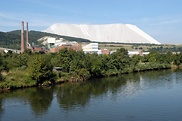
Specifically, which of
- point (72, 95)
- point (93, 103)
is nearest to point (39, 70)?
point (72, 95)

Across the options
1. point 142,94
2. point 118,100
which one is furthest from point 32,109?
point 142,94

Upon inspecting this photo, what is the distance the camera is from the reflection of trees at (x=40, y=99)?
10523 millimetres

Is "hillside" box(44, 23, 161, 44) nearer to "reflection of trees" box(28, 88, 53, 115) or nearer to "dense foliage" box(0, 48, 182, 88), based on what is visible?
"dense foliage" box(0, 48, 182, 88)

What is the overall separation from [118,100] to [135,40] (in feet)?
217

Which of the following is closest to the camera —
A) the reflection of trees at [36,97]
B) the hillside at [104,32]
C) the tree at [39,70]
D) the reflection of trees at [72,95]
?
the reflection of trees at [36,97]

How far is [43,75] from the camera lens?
15.7 m

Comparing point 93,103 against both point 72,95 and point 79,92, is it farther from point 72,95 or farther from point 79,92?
point 79,92

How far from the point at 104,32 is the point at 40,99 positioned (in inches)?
2753

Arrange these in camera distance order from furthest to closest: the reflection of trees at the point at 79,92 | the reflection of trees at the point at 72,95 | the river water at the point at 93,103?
1. the reflection of trees at the point at 79,92
2. the reflection of trees at the point at 72,95
3. the river water at the point at 93,103

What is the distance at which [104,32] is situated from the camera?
8131 cm

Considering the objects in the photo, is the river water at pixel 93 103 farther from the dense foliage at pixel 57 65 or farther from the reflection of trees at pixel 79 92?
the dense foliage at pixel 57 65

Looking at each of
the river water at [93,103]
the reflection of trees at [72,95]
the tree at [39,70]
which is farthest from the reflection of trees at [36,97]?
the tree at [39,70]

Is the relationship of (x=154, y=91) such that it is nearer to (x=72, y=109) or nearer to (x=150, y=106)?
(x=150, y=106)

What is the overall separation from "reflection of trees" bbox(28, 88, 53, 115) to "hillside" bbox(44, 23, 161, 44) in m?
62.5
